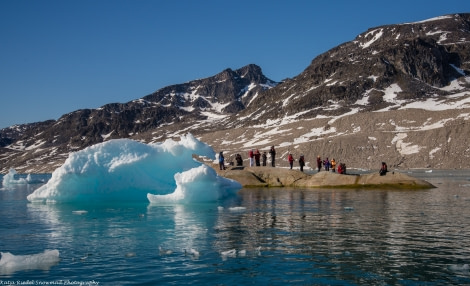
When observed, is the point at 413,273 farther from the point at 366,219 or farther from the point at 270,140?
the point at 270,140

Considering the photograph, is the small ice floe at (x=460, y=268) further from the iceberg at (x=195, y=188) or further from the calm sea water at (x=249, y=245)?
the iceberg at (x=195, y=188)

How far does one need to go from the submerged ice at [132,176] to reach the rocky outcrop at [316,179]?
8.88 m

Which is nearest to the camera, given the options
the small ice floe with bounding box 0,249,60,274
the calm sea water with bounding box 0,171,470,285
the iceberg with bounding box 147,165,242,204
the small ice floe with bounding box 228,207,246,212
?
the calm sea water with bounding box 0,171,470,285

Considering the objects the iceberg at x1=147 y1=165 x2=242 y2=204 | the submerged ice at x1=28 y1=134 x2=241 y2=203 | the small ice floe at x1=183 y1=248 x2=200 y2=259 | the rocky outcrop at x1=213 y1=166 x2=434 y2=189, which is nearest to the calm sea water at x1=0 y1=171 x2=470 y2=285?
the small ice floe at x1=183 y1=248 x2=200 y2=259

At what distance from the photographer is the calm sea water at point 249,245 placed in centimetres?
1288

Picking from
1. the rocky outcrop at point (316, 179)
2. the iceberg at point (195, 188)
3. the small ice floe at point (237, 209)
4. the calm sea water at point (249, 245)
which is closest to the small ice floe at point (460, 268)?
the calm sea water at point (249, 245)

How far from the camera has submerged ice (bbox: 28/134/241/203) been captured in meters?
32.5

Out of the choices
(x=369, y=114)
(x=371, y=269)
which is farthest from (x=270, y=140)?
(x=371, y=269)

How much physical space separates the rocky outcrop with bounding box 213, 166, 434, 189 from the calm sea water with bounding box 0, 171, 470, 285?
1321 centimetres

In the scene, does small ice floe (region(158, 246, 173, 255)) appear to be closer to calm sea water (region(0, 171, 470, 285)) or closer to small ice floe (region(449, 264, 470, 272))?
calm sea water (region(0, 171, 470, 285))

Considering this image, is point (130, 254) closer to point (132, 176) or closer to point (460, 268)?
point (460, 268)

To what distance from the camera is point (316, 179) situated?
150 ft

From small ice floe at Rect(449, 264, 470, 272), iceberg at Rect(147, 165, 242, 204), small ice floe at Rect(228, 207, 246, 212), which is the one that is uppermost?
iceberg at Rect(147, 165, 242, 204)

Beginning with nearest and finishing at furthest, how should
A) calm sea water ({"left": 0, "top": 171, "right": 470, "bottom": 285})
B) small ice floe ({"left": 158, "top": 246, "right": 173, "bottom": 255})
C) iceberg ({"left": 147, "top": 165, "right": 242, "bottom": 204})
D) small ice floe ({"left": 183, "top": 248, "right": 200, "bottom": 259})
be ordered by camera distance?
calm sea water ({"left": 0, "top": 171, "right": 470, "bottom": 285}) < small ice floe ({"left": 183, "top": 248, "right": 200, "bottom": 259}) < small ice floe ({"left": 158, "top": 246, "right": 173, "bottom": 255}) < iceberg ({"left": 147, "top": 165, "right": 242, "bottom": 204})
